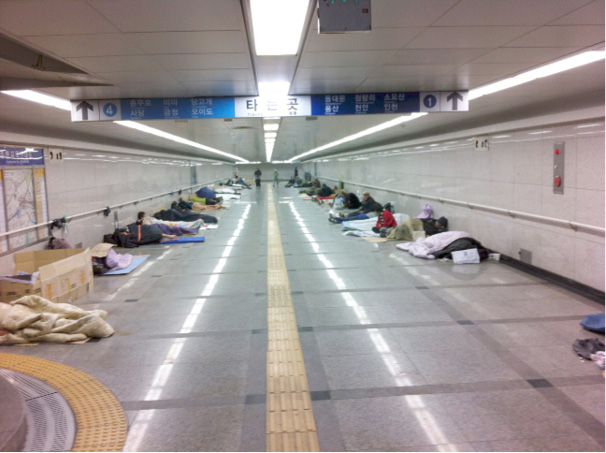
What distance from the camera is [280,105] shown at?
7715 mm

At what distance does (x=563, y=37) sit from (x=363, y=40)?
1.90 metres

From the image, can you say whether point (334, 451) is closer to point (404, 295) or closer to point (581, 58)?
point (404, 295)

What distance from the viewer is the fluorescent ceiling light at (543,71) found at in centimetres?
497

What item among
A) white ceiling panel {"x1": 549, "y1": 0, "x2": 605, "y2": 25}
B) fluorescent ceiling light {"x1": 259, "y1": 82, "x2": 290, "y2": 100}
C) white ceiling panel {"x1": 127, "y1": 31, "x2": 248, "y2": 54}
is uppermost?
fluorescent ceiling light {"x1": 259, "y1": 82, "x2": 290, "y2": 100}

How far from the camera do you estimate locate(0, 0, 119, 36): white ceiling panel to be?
3217 mm

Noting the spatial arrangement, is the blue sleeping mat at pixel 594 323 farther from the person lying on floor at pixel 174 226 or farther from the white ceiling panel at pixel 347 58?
the person lying on floor at pixel 174 226

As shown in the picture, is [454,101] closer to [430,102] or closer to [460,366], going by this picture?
[430,102]

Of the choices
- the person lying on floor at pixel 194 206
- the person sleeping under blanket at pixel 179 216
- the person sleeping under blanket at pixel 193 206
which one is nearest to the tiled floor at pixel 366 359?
the person sleeping under blanket at pixel 179 216

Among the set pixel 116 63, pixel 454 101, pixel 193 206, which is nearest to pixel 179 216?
pixel 193 206

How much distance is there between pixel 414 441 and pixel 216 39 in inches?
154

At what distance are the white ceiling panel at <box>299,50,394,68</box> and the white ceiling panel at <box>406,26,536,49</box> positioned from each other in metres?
0.46

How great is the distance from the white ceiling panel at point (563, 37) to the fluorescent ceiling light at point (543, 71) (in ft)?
1.77

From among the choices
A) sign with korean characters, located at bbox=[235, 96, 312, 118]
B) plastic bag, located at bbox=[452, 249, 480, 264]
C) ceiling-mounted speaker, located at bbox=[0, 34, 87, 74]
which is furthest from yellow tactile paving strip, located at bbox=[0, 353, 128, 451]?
plastic bag, located at bbox=[452, 249, 480, 264]

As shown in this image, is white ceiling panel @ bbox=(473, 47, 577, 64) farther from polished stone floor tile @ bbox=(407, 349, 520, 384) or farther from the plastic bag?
the plastic bag
